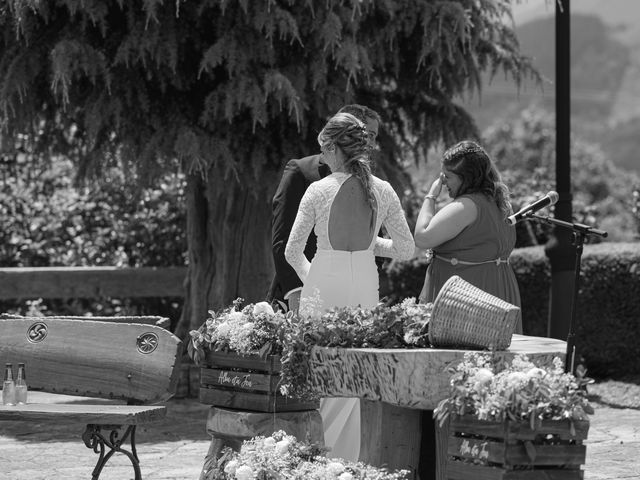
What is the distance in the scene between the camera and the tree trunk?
32.5 feet

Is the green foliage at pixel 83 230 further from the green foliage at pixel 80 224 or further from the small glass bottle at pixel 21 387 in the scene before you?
the small glass bottle at pixel 21 387

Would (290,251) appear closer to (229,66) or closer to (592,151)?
(229,66)

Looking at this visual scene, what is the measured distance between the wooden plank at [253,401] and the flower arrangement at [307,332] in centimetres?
17

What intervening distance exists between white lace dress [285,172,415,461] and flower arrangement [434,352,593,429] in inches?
69.4

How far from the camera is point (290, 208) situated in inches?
269

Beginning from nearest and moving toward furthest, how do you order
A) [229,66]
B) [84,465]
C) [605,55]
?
[84,465] < [229,66] < [605,55]

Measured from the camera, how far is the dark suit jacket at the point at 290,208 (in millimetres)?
6773

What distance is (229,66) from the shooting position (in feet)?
28.3

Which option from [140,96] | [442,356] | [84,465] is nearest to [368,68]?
[140,96]

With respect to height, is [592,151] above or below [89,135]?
above

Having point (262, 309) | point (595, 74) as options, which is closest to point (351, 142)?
point (262, 309)

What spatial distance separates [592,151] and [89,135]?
128 ft

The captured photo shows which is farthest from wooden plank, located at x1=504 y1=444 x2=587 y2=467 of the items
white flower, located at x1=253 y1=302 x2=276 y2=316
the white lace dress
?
the white lace dress

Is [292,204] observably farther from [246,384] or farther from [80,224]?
[80,224]
